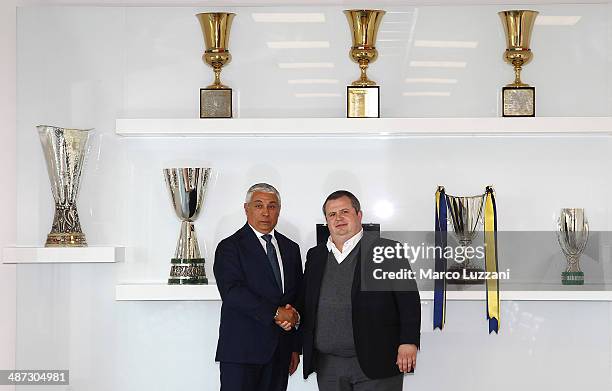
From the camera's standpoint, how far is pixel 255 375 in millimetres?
3559

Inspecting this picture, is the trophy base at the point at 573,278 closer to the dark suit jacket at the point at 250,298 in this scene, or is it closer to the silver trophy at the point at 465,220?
the silver trophy at the point at 465,220

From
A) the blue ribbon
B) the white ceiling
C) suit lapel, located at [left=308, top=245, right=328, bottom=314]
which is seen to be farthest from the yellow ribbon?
the white ceiling

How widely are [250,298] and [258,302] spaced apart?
1.4 inches

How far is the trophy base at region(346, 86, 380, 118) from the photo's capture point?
375 centimetres

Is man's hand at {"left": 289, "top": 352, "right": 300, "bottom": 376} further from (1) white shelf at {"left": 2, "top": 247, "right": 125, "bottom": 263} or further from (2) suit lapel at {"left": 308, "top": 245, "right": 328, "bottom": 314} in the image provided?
(1) white shelf at {"left": 2, "top": 247, "right": 125, "bottom": 263}

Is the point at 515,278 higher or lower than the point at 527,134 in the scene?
lower

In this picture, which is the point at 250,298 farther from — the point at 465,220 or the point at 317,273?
the point at 465,220

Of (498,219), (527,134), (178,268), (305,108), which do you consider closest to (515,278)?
(498,219)

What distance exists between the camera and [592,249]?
387cm

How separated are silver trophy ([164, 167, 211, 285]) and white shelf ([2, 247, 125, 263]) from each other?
0.28 meters

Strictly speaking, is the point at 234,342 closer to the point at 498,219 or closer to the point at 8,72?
the point at 498,219

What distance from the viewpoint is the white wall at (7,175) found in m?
3.92

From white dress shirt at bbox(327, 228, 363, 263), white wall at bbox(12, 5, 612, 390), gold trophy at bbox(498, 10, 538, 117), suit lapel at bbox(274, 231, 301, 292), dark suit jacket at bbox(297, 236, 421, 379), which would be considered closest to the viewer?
dark suit jacket at bbox(297, 236, 421, 379)

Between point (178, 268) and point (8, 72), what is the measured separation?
1162 mm
